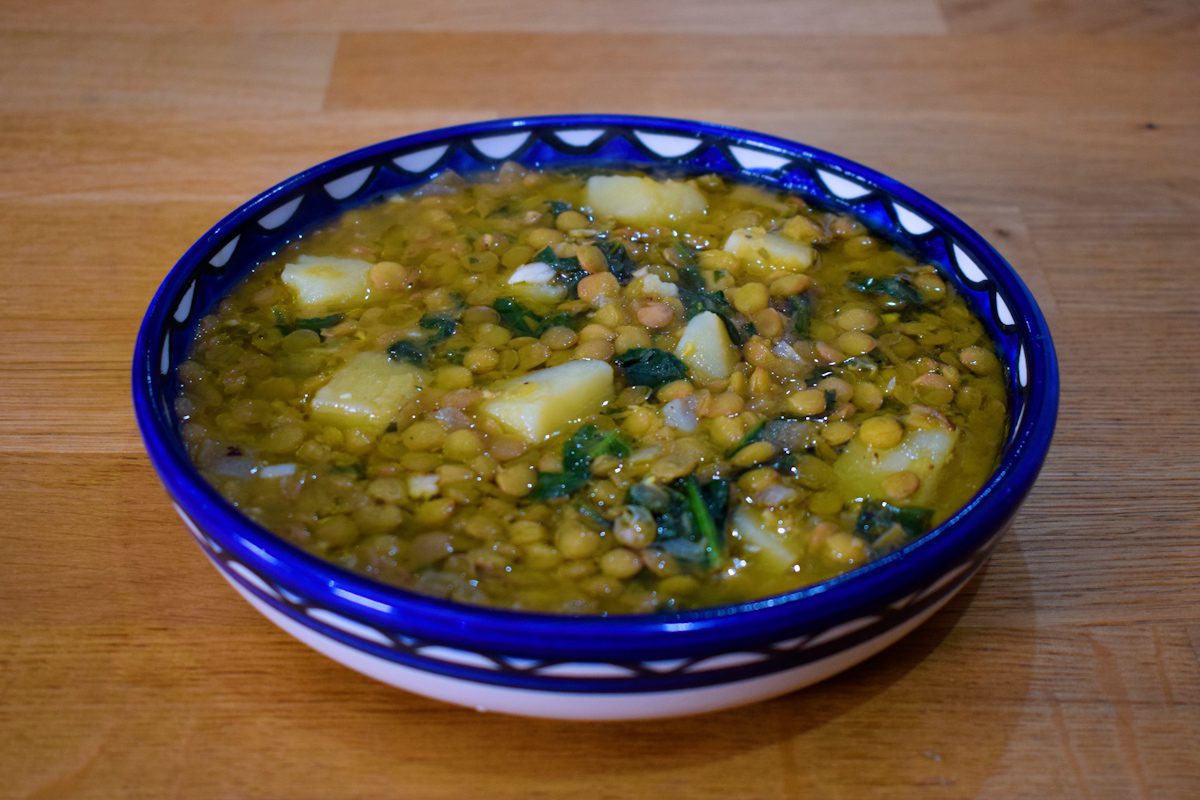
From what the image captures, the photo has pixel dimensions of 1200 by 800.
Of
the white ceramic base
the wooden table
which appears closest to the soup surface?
the white ceramic base

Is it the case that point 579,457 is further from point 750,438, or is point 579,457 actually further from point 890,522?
point 890,522

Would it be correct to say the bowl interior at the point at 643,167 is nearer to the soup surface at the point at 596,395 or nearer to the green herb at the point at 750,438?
the soup surface at the point at 596,395

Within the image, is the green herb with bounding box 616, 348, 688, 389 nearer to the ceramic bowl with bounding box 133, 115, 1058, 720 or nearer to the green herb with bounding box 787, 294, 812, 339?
the green herb with bounding box 787, 294, 812, 339

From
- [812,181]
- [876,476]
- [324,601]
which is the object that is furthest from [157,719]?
[812,181]

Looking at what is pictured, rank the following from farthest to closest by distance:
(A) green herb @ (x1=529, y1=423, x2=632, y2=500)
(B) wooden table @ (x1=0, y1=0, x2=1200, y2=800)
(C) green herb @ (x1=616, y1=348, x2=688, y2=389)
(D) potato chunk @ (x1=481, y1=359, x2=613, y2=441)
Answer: (C) green herb @ (x1=616, y1=348, x2=688, y2=389) < (D) potato chunk @ (x1=481, y1=359, x2=613, y2=441) < (A) green herb @ (x1=529, y1=423, x2=632, y2=500) < (B) wooden table @ (x1=0, y1=0, x2=1200, y2=800)

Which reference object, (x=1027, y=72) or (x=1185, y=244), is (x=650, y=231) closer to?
(x=1185, y=244)
